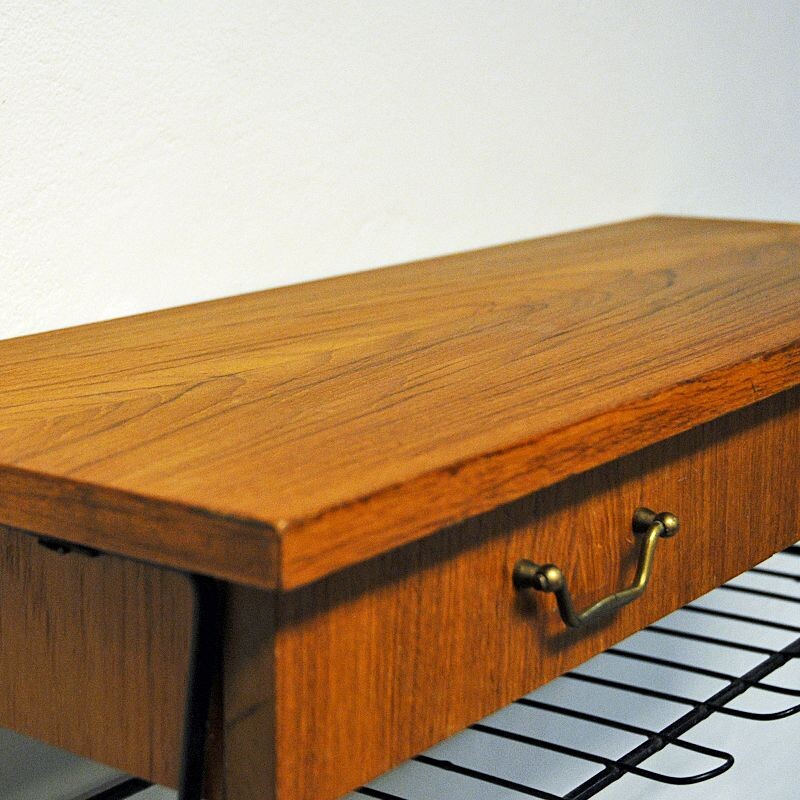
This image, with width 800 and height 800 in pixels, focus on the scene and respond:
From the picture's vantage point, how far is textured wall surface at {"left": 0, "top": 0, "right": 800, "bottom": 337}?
32.2 inches

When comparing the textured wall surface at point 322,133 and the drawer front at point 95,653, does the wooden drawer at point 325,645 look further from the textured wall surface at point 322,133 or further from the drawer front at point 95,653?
the textured wall surface at point 322,133

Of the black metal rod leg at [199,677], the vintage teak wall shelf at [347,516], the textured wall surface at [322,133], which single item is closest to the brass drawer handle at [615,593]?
the vintage teak wall shelf at [347,516]

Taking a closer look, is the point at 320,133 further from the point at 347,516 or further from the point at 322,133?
the point at 347,516

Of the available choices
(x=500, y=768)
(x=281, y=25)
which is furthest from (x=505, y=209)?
(x=500, y=768)

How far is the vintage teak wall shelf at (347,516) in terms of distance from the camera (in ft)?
1.53

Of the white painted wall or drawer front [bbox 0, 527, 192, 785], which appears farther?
the white painted wall

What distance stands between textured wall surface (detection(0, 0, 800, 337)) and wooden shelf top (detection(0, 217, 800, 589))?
0.18 ft

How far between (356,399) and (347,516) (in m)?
0.17

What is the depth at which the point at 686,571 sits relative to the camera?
718 millimetres

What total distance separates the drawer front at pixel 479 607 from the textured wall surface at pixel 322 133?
382mm

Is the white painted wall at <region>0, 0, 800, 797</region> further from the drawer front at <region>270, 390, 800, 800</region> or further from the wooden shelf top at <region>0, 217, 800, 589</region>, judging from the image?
the drawer front at <region>270, 390, 800, 800</region>

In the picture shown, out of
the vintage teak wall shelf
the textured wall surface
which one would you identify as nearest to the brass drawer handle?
the vintage teak wall shelf

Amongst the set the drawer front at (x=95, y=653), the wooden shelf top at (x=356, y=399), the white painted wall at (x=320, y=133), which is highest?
the white painted wall at (x=320, y=133)

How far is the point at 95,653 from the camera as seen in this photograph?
54 cm
